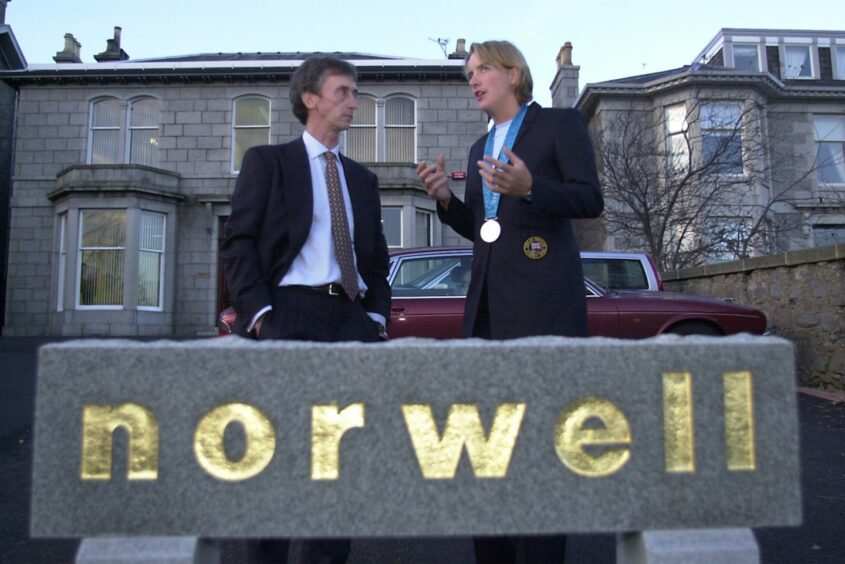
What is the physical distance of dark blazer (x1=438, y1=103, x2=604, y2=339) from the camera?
1995 mm

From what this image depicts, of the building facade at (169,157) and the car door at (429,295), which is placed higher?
the building facade at (169,157)

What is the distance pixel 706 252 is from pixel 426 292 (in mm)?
8553

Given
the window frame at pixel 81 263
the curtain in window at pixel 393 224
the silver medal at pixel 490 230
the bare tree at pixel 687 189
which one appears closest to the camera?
the silver medal at pixel 490 230

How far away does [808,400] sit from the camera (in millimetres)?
6594

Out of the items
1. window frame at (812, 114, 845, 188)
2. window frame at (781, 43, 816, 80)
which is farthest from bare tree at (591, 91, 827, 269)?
window frame at (781, 43, 816, 80)

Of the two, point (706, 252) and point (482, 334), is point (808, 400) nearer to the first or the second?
point (482, 334)

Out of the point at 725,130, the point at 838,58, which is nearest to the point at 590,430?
the point at 725,130

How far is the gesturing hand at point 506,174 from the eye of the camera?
1.75 metres

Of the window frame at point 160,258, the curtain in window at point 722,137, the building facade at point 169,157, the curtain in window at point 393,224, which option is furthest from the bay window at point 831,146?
the window frame at point 160,258

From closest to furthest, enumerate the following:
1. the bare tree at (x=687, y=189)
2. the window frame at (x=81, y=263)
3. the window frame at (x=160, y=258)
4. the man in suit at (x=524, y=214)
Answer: the man in suit at (x=524, y=214) < the bare tree at (x=687, y=189) < the window frame at (x=81, y=263) < the window frame at (x=160, y=258)

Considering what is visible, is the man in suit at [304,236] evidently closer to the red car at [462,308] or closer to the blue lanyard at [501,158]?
the blue lanyard at [501,158]

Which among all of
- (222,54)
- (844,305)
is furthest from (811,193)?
(222,54)

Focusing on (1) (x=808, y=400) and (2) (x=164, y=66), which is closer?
(1) (x=808, y=400)

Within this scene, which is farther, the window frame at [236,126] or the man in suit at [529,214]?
the window frame at [236,126]
